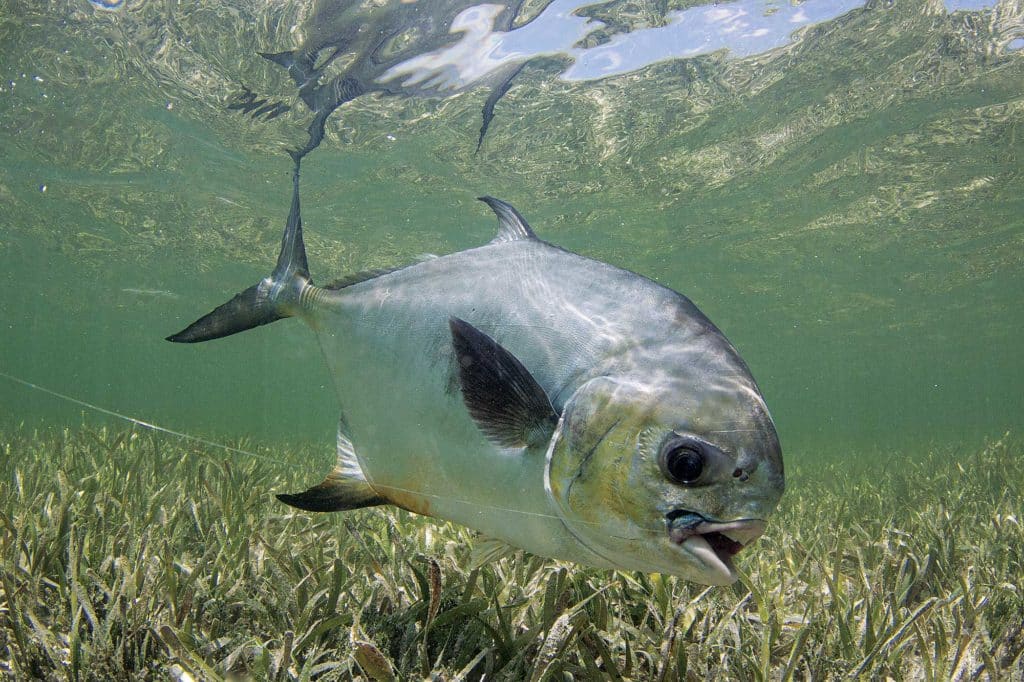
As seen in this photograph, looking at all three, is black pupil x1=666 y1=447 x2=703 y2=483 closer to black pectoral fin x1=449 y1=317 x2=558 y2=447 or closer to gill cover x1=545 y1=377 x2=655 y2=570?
gill cover x1=545 y1=377 x2=655 y2=570

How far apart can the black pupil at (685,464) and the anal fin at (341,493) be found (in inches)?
41.3

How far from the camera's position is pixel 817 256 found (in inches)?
864

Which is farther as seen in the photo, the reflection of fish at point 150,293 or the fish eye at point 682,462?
the reflection of fish at point 150,293

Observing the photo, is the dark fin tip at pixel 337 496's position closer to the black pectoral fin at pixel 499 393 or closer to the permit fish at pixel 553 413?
the permit fish at pixel 553 413

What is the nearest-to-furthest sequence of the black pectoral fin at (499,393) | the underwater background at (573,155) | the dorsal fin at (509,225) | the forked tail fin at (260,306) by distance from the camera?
the black pectoral fin at (499,393) < the dorsal fin at (509,225) < the forked tail fin at (260,306) < the underwater background at (573,155)

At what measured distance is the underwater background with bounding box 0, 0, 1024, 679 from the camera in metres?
9.51

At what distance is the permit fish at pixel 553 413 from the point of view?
4.75 ft

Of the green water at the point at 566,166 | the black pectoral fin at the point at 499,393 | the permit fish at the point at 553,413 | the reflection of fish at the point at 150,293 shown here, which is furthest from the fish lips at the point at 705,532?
the reflection of fish at the point at 150,293

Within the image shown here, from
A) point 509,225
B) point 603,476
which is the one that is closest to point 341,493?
point 603,476

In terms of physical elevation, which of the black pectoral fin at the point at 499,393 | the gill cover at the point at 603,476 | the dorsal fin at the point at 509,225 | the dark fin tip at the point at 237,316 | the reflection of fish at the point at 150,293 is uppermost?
the dorsal fin at the point at 509,225

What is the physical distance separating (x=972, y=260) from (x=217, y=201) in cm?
2640

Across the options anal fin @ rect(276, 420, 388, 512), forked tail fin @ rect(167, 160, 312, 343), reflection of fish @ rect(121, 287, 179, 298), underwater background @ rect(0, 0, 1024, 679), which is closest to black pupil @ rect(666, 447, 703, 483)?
anal fin @ rect(276, 420, 388, 512)

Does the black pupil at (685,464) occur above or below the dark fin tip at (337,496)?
above

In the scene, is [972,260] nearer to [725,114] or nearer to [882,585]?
[725,114]
